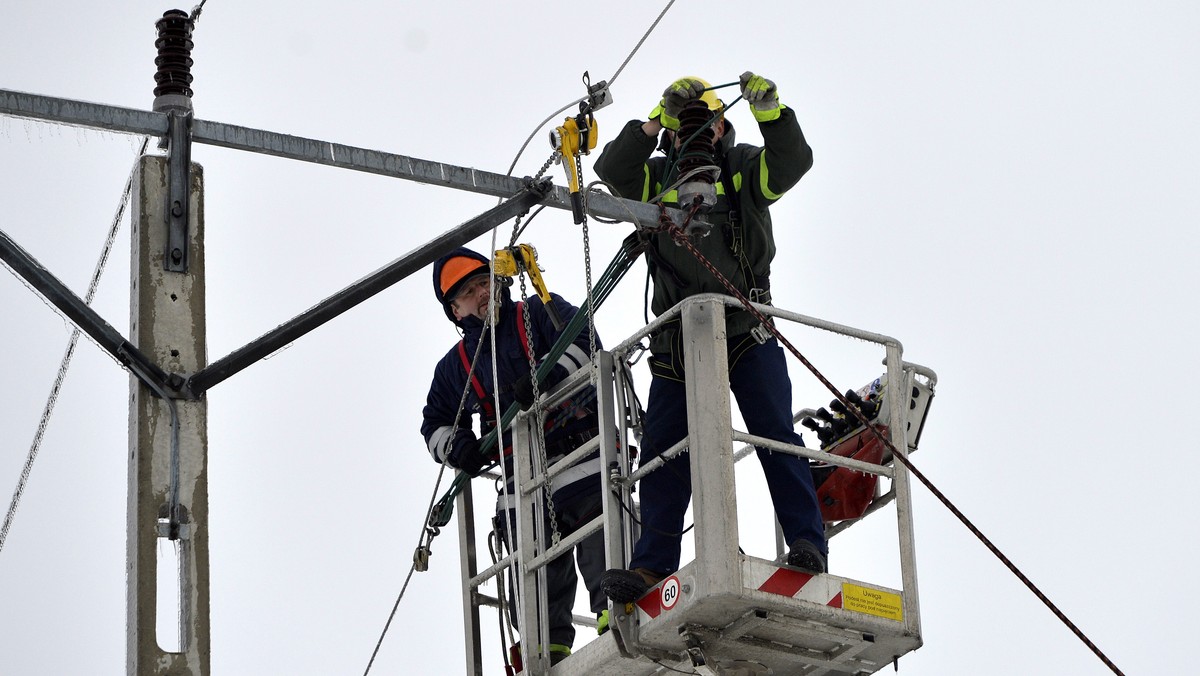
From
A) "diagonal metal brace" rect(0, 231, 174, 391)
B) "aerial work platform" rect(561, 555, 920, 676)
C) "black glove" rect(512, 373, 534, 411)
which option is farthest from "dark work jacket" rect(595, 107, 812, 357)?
"diagonal metal brace" rect(0, 231, 174, 391)

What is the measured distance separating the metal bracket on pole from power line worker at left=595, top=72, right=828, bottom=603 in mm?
2403

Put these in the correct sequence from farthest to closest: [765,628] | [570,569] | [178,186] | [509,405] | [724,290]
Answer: [509,405]
[570,569]
[724,290]
[765,628]
[178,186]

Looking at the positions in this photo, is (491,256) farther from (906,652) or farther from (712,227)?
(906,652)

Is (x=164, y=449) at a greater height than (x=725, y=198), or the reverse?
(x=725, y=198)

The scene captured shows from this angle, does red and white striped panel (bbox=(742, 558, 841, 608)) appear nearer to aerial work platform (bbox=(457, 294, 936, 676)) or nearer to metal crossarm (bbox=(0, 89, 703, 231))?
aerial work platform (bbox=(457, 294, 936, 676))

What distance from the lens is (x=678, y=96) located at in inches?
372

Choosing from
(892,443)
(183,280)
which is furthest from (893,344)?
(183,280)

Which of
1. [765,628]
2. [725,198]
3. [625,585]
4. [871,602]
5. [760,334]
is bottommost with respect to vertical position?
[765,628]

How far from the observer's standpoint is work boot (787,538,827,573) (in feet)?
28.7

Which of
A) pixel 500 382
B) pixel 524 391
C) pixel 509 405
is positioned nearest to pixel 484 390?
pixel 500 382

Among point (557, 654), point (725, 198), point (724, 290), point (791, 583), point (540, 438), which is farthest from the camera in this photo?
point (540, 438)

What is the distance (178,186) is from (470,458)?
3290 mm

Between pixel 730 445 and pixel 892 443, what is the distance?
1.21m

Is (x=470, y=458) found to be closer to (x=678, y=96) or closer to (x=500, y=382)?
(x=500, y=382)
